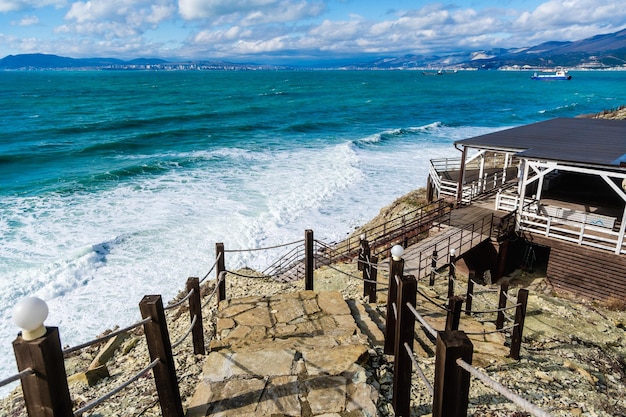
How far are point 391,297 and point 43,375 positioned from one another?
3.74 m

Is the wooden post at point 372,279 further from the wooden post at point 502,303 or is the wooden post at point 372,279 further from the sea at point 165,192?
the sea at point 165,192

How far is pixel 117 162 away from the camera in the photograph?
3180 centimetres

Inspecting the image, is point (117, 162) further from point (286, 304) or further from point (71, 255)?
point (286, 304)

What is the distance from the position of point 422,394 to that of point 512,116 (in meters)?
63.6

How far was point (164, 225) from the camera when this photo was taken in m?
18.2

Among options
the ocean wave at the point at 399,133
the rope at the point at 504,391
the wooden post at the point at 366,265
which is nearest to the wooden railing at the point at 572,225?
the wooden post at the point at 366,265

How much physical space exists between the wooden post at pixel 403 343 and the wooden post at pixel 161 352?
229cm

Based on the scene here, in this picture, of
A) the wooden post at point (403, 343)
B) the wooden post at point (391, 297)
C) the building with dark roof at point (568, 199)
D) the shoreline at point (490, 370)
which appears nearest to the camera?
the wooden post at point (403, 343)

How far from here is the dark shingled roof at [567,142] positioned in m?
12.1

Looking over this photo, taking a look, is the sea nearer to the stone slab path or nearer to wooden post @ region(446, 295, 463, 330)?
the stone slab path

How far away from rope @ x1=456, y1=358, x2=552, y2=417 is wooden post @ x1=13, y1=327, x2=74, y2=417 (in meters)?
2.73

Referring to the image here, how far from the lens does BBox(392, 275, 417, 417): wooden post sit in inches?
158

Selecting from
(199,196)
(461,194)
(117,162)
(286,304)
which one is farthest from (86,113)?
(286,304)

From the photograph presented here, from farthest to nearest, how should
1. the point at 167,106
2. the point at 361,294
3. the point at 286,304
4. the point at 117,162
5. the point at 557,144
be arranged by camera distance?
the point at 167,106 < the point at 117,162 < the point at 557,144 < the point at 361,294 < the point at 286,304
